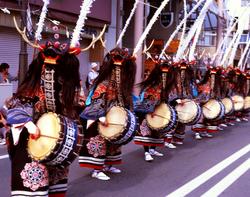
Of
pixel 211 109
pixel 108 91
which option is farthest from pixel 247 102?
pixel 108 91

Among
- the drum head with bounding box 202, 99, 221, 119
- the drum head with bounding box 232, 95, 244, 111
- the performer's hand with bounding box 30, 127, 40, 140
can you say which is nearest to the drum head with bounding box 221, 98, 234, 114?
the drum head with bounding box 232, 95, 244, 111

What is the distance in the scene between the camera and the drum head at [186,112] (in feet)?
25.2

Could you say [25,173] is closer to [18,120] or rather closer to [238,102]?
[18,120]

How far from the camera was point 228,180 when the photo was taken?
18.8 ft

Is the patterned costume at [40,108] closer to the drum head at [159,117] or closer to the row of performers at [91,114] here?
the row of performers at [91,114]

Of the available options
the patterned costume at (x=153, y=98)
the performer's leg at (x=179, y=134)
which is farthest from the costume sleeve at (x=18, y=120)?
the performer's leg at (x=179, y=134)

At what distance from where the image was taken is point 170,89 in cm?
679

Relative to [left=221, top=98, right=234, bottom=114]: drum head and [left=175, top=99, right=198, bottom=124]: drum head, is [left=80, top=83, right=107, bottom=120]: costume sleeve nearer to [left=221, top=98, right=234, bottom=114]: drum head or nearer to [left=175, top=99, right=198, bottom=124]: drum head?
[left=175, top=99, right=198, bottom=124]: drum head

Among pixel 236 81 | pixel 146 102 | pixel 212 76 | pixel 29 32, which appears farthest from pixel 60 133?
pixel 236 81

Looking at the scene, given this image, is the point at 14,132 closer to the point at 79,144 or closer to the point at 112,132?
the point at 79,144

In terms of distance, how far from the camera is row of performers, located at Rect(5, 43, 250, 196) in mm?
3453

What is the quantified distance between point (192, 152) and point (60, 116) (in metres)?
4.56

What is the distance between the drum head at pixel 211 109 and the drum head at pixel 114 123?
4.26m

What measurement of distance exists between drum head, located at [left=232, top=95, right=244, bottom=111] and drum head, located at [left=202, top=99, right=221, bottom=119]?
2429mm
